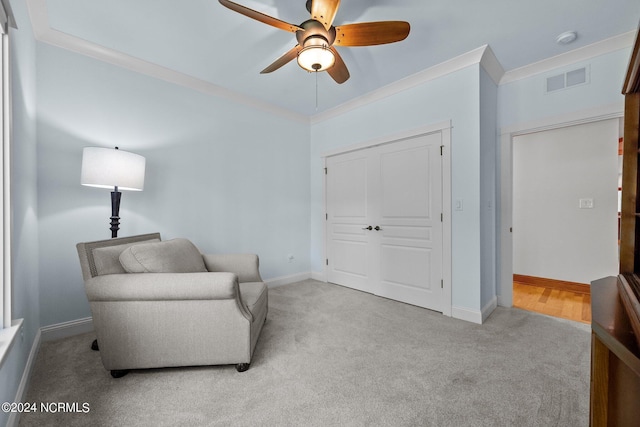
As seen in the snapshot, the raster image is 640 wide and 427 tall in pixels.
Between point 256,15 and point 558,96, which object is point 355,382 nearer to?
point 256,15

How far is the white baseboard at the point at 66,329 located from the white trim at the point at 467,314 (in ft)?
10.8

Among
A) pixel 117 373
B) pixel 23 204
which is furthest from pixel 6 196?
pixel 117 373

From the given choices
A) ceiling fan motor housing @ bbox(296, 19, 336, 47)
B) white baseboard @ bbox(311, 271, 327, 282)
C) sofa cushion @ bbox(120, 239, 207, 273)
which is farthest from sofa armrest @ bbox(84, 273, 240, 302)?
white baseboard @ bbox(311, 271, 327, 282)

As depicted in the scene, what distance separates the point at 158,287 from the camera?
62.4 inches

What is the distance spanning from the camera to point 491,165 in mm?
2812

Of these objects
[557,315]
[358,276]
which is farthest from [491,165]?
[358,276]

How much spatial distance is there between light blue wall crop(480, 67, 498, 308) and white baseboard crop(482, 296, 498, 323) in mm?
25

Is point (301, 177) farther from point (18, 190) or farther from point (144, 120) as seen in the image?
point (18, 190)

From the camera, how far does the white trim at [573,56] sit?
2.21 m

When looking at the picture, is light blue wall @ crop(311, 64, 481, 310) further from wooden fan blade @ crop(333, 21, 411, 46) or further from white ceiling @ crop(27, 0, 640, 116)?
wooden fan blade @ crop(333, 21, 411, 46)

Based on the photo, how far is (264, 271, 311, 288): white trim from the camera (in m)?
3.69

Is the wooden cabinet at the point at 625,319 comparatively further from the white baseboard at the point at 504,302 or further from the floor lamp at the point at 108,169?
the floor lamp at the point at 108,169

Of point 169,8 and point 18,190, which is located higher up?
point 169,8

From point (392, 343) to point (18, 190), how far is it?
2594 millimetres
